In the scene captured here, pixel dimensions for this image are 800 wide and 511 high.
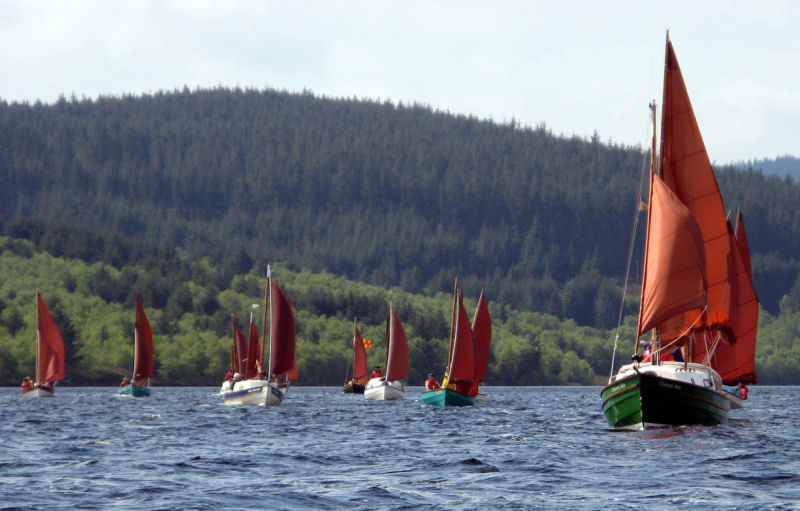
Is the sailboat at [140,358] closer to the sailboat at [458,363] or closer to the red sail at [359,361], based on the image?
the red sail at [359,361]

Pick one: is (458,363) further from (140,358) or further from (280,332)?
(140,358)

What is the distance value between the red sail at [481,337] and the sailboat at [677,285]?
41.7 meters

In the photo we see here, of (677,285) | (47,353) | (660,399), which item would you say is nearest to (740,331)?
(677,285)

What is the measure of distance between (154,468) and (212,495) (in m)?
6.91

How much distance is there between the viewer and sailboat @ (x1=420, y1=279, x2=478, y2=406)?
83562mm

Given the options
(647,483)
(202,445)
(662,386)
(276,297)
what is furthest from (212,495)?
(276,297)

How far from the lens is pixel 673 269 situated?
42812mm

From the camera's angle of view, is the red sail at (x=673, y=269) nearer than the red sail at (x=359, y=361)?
Yes

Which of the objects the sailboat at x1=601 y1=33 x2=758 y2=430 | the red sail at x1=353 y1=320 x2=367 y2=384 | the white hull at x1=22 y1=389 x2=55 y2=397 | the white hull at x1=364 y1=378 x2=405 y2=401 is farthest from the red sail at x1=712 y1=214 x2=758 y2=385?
the red sail at x1=353 y1=320 x2=367 y2=384

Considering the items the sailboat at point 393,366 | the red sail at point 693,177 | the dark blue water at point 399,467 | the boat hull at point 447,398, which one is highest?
the red sail at point 693,177

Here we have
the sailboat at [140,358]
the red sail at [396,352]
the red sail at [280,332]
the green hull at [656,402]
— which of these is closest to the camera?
the green hull at [656,402]

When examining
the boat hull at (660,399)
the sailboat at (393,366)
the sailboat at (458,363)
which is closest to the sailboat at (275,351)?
the sailboat at (458,363)

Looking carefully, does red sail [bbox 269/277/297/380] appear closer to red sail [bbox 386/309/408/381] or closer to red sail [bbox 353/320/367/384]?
red sail [bbox 386/309/408/381]

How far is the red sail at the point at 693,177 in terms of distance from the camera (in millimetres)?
47125
